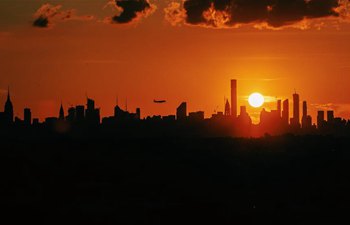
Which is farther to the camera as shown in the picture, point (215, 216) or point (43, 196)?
point (43, 196)

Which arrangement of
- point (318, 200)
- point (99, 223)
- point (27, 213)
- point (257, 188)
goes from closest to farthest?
point (99, 223) → point (27, 213) → point (318, 200) → point (257, 188)

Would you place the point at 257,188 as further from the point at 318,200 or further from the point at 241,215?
the point at 241,215

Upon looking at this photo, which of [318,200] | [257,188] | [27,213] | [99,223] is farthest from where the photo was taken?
[257,188]

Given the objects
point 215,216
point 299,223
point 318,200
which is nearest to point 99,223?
point 215,216

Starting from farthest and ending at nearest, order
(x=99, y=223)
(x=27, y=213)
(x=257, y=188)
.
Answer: (x=257, y=188)
(x=27, y=213)
(x=99, y=223)

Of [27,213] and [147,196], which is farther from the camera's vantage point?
[147,196]

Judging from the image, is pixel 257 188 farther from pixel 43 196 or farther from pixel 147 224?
pixel 147 224

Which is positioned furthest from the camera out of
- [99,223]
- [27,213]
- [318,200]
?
[318,200]

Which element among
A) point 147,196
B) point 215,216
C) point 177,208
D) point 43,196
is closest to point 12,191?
point 43,196
